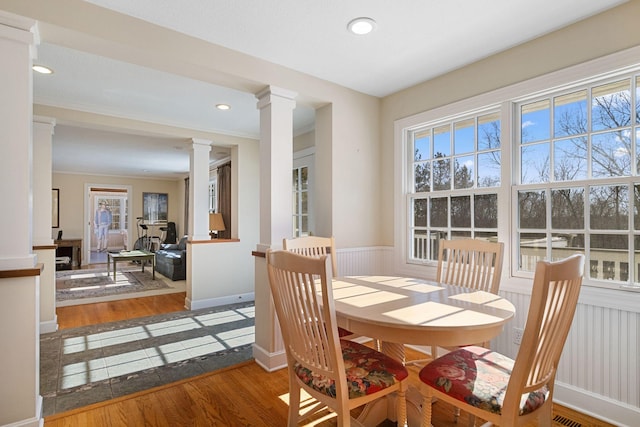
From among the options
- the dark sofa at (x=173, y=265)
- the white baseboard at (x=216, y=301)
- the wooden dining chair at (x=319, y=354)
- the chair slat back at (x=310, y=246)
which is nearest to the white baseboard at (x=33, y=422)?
the wooden dining chair at (x=319, y=354)

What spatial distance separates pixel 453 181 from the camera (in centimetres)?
288

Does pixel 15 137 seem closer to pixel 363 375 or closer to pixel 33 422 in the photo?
pixel 33 422

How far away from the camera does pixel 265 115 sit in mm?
2773

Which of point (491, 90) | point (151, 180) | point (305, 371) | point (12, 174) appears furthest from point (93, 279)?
point (491, 90)

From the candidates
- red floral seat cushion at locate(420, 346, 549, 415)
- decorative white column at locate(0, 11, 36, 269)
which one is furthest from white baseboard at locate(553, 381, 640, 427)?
decorative white column at locate(0, 11, 36, 269)

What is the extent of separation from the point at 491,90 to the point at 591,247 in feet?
4.20

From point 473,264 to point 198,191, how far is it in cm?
370

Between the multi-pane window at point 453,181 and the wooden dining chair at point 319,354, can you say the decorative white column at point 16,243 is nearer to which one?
the wooden dining chair at point 319,354

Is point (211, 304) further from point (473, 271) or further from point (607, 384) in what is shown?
point (607, 384)

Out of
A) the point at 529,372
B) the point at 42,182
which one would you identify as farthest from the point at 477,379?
→ the point at 42,182

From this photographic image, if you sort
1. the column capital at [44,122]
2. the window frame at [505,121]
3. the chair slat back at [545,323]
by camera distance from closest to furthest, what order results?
the chair slat back at [545,323] < the window frame at [505,121] < the column capital at [44,122]

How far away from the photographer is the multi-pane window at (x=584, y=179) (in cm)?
195

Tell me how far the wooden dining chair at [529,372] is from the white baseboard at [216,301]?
364 centimetres

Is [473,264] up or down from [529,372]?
up
